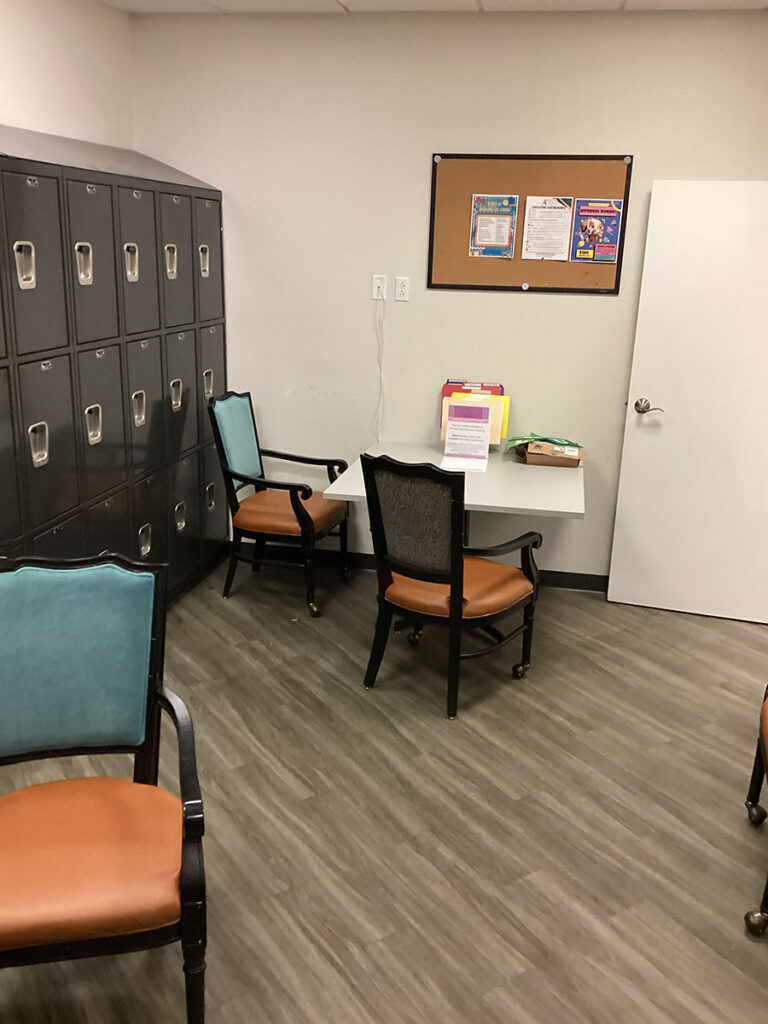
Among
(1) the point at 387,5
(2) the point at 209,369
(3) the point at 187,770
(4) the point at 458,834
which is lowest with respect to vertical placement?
(4) the point at 458,834

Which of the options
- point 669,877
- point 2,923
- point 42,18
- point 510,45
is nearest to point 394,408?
point 510,45

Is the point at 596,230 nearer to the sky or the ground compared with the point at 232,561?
nearer to the sky

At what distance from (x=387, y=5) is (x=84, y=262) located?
1.66 metres

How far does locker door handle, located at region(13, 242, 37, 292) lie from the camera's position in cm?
259

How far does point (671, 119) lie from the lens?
139 inches

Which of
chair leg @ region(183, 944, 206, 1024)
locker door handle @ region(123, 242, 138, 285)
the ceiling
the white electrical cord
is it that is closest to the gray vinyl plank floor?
chair leg @ region(183, 944, 206, 1024)

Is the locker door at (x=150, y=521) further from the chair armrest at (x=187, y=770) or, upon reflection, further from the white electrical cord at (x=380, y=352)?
the chair armrest at (x=187, y=770)

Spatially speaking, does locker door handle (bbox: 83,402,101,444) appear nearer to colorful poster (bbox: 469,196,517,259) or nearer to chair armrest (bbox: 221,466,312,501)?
chair armrest (bbox: 221,466,312,501)

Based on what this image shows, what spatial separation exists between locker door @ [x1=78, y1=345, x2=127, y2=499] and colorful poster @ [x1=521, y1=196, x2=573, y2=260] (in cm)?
183

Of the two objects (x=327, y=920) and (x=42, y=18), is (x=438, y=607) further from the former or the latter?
(x=42, y=18)

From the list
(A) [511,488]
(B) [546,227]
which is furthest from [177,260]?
(A) [511,488]

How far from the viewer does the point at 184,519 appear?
3873 millimetres

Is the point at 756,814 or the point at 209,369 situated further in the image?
the point at 209,369

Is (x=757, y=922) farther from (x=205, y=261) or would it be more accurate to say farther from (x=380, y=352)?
(x=205, y=261)
